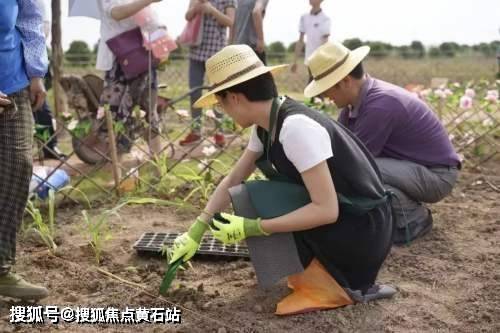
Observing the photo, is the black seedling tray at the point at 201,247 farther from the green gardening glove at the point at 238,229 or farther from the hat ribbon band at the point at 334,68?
the hat ribbon band at the point at 334,68

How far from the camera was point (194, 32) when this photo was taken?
16.1ft

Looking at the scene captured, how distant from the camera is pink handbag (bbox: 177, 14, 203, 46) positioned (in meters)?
4.89

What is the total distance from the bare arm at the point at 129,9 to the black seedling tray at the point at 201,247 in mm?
1500

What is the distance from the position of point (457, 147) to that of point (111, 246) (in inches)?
115

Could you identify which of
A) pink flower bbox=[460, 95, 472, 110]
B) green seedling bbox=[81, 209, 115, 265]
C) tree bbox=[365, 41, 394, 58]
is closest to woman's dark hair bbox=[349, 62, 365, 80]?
green seedling bbox=[81, 209, 115, 265]

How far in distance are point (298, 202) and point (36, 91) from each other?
3.51 feet

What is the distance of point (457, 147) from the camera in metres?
4.71

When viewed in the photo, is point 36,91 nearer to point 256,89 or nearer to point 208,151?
point 256,89

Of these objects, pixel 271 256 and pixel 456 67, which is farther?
pixel 456 67

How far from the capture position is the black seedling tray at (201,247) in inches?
105

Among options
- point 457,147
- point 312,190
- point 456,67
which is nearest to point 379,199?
point 312,190

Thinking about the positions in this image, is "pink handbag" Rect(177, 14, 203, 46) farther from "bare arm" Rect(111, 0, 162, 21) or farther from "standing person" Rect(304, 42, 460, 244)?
"standing person" Rect(304, 42, 460, 244)

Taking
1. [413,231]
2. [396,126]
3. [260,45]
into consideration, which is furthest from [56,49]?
[413,231]

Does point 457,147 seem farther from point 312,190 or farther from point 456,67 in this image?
point 456,67
